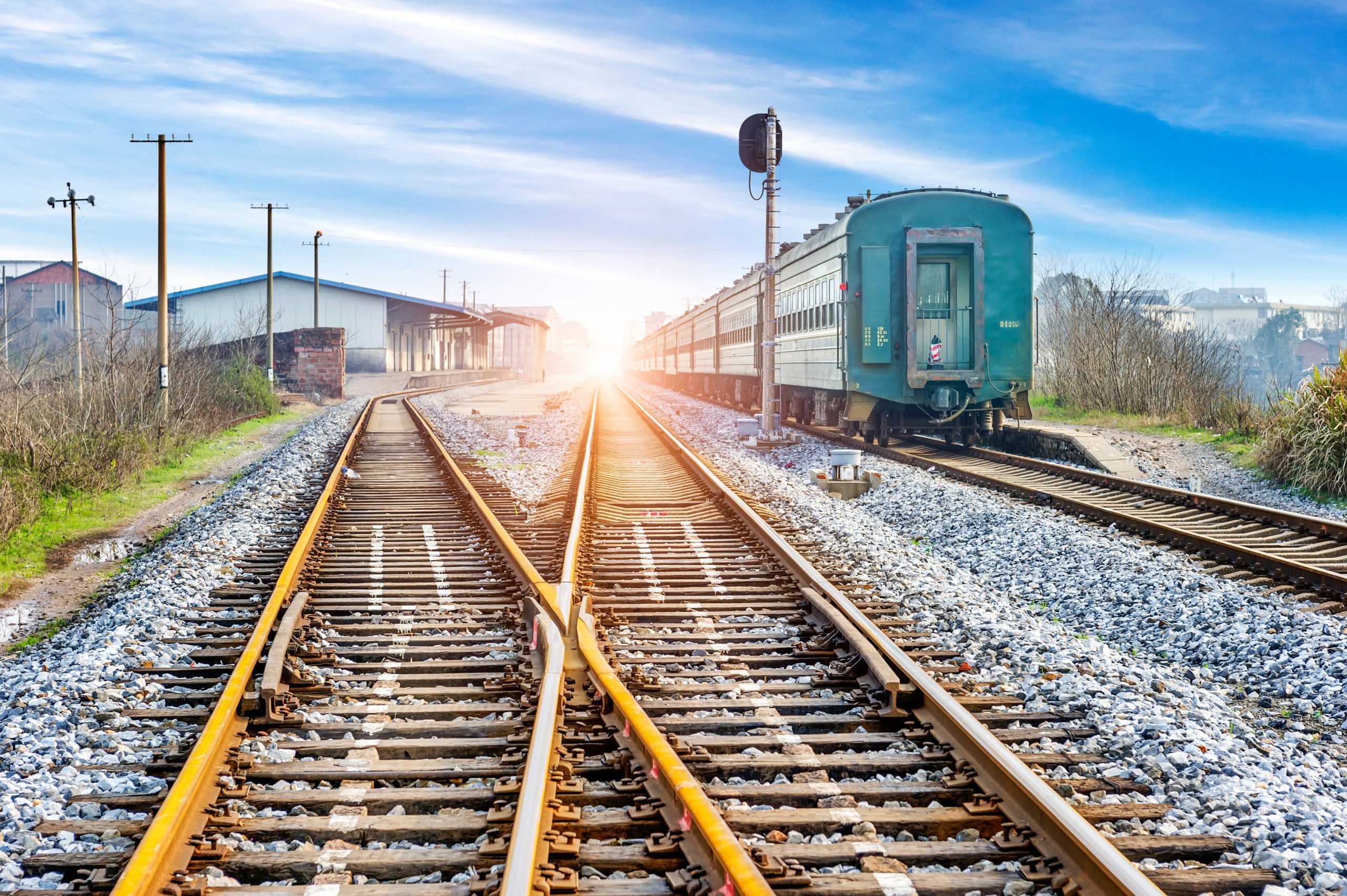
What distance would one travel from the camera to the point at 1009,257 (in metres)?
14.6

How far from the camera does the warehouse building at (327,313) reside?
4597 cm

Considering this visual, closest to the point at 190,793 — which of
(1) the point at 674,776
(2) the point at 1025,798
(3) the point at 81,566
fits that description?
(1) the point at 674,776

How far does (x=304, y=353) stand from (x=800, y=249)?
2384cm

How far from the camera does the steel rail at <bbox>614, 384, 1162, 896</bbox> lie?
2844mm

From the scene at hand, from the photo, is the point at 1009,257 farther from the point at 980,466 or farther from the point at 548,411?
the point at 548,411

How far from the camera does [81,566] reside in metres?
8.88

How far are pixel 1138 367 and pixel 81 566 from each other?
19344mm

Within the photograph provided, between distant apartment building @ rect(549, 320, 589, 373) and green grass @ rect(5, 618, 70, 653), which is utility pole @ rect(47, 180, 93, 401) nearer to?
green grass @ rect(5, 618, 70, 653)

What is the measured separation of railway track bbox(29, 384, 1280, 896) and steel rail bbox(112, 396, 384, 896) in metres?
0.01

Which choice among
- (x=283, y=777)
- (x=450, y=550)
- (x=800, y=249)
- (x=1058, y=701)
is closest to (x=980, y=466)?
(x=800, y=249)

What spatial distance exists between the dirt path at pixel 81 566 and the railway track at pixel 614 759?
164cm

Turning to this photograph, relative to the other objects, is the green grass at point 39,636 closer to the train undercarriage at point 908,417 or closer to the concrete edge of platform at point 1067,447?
the train undercarriage at point 908,417

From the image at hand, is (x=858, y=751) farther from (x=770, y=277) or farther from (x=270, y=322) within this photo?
(x=270, y=322)

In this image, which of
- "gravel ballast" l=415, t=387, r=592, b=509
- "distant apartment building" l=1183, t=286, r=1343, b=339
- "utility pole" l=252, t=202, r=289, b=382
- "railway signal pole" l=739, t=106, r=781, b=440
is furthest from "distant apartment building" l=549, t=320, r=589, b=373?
"railway signal pole" l=739, t=106, r=781, b=440
